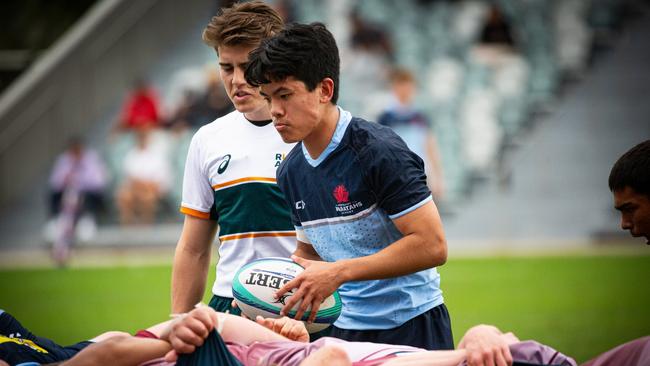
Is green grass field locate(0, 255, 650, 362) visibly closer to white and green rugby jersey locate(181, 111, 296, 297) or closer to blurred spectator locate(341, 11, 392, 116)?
white and green rugby jersey locate(181, 111, 296, 297)

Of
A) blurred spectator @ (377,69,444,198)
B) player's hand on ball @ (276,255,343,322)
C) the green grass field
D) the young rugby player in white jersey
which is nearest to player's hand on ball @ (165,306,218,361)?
player's hand on ball @ (276,255,343,322)

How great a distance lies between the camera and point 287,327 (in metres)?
4.41

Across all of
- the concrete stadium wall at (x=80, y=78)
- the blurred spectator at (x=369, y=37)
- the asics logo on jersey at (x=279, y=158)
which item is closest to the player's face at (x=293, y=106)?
the asics logo on jersey at (x=279, y=158)

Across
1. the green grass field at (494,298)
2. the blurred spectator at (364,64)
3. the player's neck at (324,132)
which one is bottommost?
the green grass field at (494,298)

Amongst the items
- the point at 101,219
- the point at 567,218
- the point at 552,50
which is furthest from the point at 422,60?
the point at 101,219

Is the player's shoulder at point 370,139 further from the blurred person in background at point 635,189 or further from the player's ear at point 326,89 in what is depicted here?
the blurred person in background at point 635,189

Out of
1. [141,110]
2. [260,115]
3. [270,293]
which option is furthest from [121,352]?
[141,110]

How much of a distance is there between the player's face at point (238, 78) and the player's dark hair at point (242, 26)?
0.03m

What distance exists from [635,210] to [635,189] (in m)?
0.08

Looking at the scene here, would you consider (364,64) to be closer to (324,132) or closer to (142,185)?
(142,185)

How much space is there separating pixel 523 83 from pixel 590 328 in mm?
10521

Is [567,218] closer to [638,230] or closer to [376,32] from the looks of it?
[376,32]

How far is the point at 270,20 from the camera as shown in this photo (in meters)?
5.12

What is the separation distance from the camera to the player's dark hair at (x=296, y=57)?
420cm
